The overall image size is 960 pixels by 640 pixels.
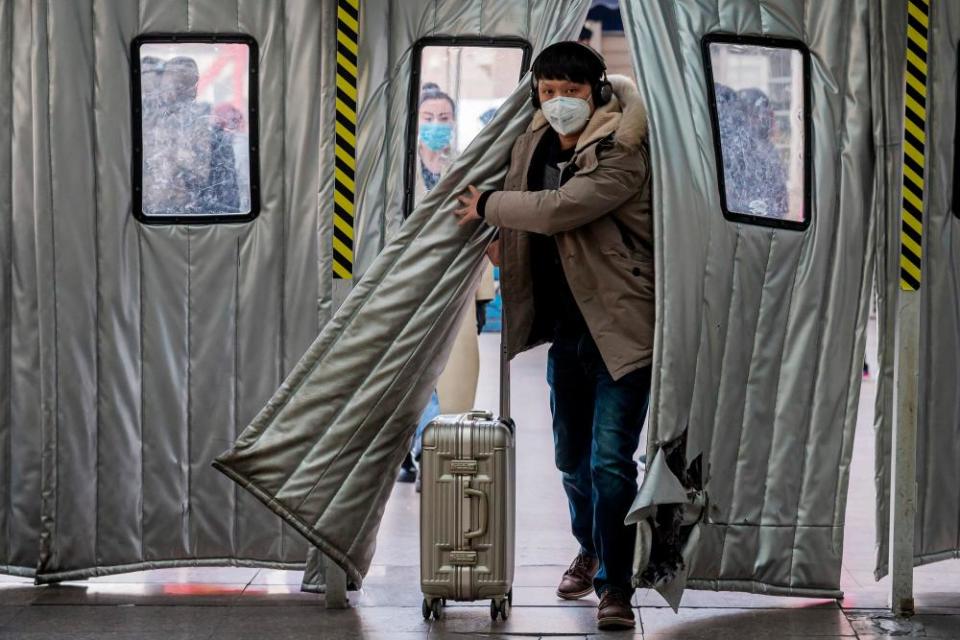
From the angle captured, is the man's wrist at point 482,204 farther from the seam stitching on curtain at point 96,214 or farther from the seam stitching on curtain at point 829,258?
the seam stitching on curtain at point 96,214

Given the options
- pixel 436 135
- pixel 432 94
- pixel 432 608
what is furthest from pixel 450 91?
pixel 432 608

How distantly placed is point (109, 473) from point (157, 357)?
485 mm

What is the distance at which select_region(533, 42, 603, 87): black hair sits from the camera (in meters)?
5.02

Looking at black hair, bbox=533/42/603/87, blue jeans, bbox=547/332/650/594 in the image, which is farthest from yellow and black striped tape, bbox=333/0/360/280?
blue jeans, bbox=547/332/650/594

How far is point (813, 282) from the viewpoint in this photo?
5.42 meters

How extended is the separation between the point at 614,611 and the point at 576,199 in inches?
56.8

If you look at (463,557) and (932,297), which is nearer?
→ (463,557)

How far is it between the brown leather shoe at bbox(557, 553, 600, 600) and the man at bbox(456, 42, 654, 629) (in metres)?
0.35

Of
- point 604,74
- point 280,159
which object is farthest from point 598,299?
point 280,159

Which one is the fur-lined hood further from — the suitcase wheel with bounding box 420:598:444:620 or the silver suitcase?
the suitcase wheel with bounding box 420:598:444:620

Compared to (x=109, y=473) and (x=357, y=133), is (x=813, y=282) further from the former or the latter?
(x=109, y=473)

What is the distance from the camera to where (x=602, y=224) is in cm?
516

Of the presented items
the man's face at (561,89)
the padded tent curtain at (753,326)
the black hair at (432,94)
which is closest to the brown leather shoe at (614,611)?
the padded tent curtain at (753,326)

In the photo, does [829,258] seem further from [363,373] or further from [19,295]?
[19,295]
